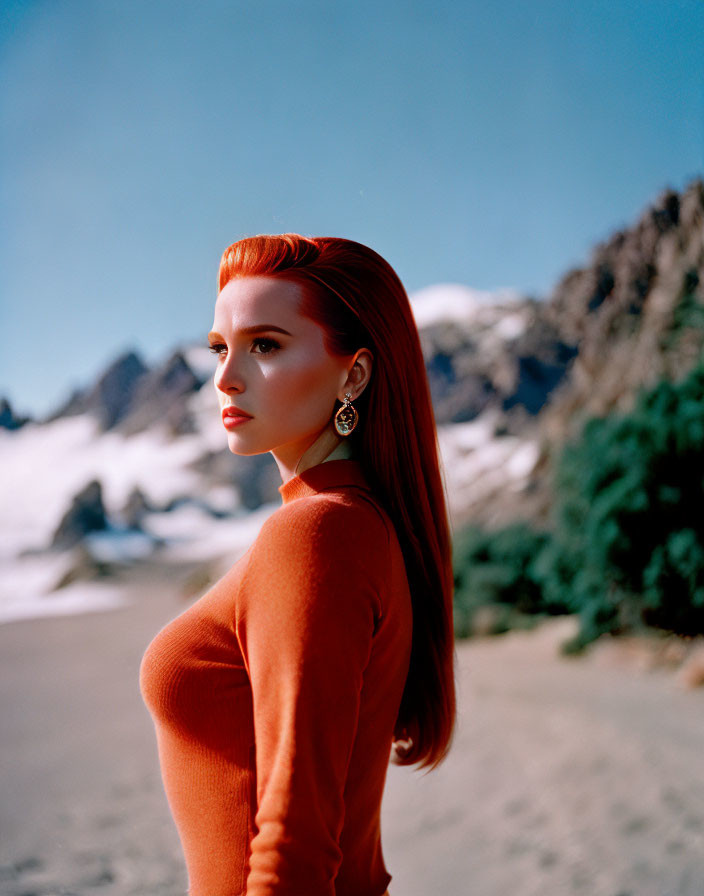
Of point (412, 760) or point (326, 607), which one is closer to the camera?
point (326, 607)

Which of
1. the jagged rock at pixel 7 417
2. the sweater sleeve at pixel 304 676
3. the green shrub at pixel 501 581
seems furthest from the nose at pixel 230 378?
the jagged rock at pixel 7 417

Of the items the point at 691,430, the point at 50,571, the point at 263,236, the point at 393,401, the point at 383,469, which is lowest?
the point at 50,571

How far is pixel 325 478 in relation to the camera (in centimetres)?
107

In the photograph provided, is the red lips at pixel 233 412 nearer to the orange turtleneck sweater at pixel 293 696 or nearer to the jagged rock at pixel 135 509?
the orange turtleneck sweater at pixel 293 696

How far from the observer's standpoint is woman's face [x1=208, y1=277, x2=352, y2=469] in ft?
3.56

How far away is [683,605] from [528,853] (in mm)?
4527

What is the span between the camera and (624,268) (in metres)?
26.0

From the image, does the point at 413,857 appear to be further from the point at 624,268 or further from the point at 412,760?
the point at 624,268

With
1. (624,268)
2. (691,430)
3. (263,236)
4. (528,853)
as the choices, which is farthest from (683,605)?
(624,268)

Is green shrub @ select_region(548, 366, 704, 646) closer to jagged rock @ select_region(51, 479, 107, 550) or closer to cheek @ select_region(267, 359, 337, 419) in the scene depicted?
cheek @ select_region(267, 359, 337, 419)

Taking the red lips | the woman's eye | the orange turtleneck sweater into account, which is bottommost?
the orange turtleneck sweater

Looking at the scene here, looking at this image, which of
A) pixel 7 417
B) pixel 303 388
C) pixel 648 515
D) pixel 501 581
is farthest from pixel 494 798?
pixel 7 417

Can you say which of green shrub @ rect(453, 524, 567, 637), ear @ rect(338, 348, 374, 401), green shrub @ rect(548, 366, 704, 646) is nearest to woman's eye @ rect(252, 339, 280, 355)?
ear @ rect(338, 348, 374, 401)

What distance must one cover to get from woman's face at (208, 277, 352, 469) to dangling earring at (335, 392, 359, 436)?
0.09 ft
